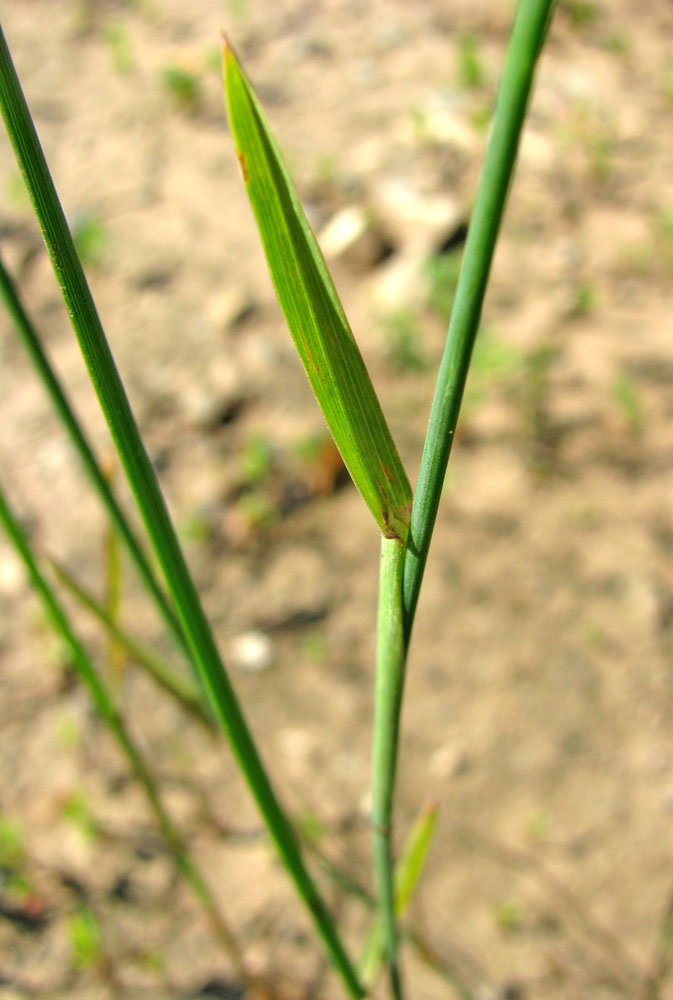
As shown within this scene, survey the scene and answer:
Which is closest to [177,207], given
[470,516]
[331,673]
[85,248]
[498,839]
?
[85,248]

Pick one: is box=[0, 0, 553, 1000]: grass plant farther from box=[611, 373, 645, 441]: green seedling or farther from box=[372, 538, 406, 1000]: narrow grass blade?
box=[611, 373, 645, 441]: green seedling

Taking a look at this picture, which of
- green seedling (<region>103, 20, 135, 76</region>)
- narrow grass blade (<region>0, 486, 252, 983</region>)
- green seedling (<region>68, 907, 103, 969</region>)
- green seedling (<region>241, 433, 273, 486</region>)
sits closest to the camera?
narrow grass blade (<region>0, 486, 252, 983</region>)

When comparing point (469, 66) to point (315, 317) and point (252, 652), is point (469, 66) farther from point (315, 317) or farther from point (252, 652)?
point (315, 317)

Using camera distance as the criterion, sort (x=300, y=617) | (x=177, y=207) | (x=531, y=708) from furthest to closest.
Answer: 1. (x=177, y=207)
2. (x=300, y=617)
3. (x=531, y=708)

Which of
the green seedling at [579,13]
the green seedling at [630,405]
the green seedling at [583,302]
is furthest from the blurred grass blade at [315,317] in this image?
the green seedling at [579,13]

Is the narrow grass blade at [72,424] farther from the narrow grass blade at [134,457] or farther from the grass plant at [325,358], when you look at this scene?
the narrow grass blade at [134,457]

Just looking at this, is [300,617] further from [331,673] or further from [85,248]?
[85,248]

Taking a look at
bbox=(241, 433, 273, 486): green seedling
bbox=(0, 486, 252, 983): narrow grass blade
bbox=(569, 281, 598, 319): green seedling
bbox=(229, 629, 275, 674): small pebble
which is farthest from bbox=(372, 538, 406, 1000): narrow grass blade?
bbox=(569, 281, 598, 319): green seedling
